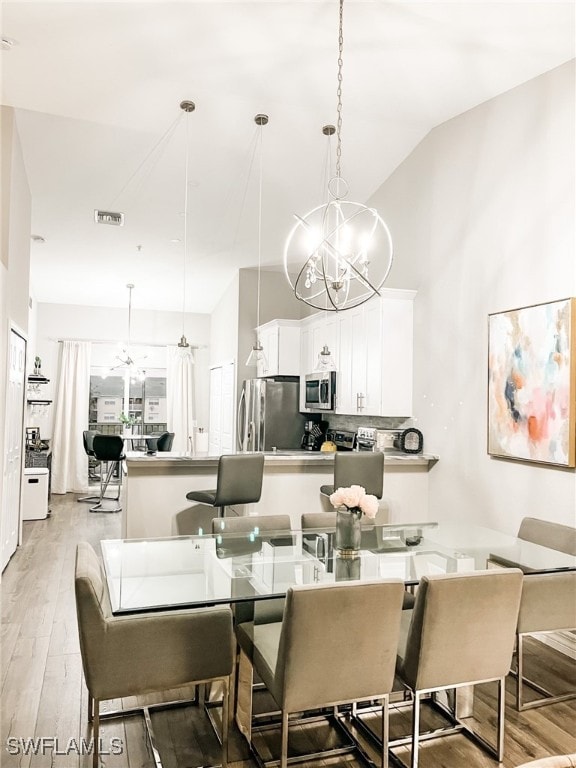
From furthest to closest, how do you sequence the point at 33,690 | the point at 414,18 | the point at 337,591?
the point at 414,18 → the point at 33,690 → the point at 337,591

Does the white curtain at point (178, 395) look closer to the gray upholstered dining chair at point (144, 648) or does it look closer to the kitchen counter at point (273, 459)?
the kitchen counter at point (273, 459)

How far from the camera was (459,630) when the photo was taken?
2100 millimetres

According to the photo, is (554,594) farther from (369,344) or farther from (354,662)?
(369,344)

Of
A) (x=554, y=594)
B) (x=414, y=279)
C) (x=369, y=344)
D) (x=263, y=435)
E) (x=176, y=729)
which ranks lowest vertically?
(x=176, y=729)

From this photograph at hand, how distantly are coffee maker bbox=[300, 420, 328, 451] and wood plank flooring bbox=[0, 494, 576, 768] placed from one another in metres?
3.41

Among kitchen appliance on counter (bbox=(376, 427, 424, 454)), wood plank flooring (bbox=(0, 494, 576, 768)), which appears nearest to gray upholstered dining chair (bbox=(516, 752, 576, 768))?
wood plank flooring (bbox=(0, 494, 576, 768))

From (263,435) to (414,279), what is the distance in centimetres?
257

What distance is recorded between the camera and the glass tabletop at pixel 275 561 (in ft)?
6.99

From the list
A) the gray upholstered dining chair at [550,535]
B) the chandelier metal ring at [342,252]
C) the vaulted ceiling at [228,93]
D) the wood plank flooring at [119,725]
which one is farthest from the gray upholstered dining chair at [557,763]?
the vaulted ceiling at [228,93]

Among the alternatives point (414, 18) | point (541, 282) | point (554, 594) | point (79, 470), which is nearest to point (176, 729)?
point (554, 594)

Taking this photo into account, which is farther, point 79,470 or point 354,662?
point 79,470

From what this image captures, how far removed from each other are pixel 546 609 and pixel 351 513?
1.09 m

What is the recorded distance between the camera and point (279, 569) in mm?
2439

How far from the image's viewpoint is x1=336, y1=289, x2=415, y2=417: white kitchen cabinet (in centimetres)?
501
